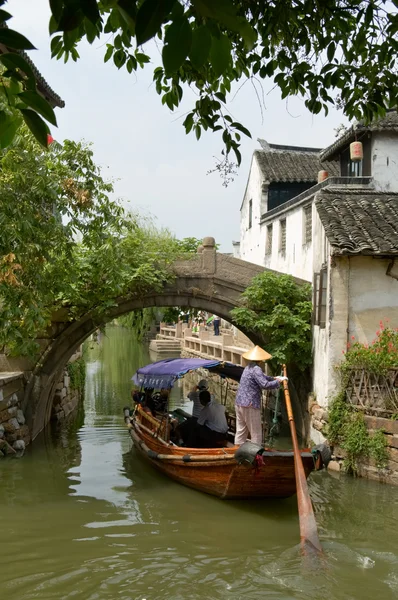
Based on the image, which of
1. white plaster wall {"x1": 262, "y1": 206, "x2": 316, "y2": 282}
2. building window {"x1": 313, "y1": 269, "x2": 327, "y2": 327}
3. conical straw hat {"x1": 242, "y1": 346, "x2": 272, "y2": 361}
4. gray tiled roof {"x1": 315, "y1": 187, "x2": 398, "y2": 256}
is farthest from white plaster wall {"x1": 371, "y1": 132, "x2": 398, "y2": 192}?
conical straw hat {"x1": 242, "y1": 346, "x2": 272, "y2": 361}

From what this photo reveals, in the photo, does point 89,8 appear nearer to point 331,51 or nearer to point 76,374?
→ point 331,51

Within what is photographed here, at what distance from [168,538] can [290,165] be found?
1717cm

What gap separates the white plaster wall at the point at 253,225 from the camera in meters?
20.7

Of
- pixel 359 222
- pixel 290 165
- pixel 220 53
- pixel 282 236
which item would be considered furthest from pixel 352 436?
pixel 290 165

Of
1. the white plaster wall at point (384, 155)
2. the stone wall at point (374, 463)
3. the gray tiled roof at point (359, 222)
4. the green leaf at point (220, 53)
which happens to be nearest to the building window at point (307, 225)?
the white plaster wall at point (384, 155)

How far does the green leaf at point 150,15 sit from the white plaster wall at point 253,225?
1840 centimetres

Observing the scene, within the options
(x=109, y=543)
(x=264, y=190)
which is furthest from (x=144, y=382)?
(x=264, y=190)

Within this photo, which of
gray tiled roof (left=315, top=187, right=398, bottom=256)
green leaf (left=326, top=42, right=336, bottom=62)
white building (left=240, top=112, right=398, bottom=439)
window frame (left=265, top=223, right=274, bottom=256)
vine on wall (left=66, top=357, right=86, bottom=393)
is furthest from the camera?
window frame (left=265, top=223, right=274, bottom=256)

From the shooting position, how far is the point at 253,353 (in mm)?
8117

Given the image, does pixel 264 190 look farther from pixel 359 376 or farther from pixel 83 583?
pixel 83 583

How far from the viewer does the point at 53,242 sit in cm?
916

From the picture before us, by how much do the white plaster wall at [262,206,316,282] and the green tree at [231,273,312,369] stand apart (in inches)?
106

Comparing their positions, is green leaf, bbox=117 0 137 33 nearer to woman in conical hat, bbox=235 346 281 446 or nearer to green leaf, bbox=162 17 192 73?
green leaf, bbox=162 17 192 73

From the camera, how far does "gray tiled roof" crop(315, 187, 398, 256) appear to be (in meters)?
9.68
